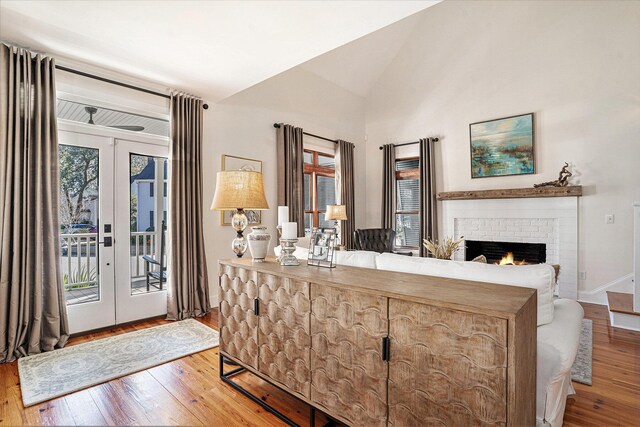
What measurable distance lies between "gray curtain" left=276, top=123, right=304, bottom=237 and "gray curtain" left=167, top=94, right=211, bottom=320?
1340 millimetres

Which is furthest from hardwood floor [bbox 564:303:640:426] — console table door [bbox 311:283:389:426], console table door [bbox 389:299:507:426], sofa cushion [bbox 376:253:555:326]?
console table door [bbox 311:283:389:426]

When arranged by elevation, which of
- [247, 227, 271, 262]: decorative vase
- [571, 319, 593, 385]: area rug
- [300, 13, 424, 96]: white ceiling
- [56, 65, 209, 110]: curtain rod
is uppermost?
[300, 13, 424, 96]: white ceiling

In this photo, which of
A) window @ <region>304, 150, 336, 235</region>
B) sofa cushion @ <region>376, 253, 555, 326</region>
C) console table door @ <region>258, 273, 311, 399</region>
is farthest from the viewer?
window @ <region>304, 150, 336, 235</region>

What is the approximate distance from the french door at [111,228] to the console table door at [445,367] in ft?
10.7

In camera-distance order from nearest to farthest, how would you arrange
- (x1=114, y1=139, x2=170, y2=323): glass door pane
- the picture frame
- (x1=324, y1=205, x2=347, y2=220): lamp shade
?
the picture frame, (x1=114, y1=139, x2=170, y2=323): glass door pane, (x1=324, y1=205, x2=347, y2=220): lamp shade

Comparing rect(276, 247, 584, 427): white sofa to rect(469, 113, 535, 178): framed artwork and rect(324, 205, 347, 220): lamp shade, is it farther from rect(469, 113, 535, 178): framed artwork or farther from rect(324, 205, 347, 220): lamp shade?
rect(469, 113, 535, 178): framed artwork

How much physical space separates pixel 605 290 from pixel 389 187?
140 inches

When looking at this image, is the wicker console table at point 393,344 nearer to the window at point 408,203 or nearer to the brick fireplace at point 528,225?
the brick fireplace at point 528,225

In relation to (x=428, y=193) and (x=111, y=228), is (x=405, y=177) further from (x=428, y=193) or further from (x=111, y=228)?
(x=111, y=228)

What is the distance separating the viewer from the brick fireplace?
4492 mm

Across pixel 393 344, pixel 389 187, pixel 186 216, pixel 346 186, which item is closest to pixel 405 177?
pixel 389 187

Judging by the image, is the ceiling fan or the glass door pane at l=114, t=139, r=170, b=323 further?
the glass door pane at l=114, t=139, r=170, b=323

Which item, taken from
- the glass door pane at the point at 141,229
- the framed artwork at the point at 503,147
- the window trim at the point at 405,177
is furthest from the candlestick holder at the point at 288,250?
the window trim at the point at 405,177

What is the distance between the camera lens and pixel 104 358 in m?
2.73
